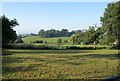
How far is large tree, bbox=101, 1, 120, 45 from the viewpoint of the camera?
211ft

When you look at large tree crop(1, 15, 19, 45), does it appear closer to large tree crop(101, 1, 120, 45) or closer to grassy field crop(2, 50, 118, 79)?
large tree crop(101, 1, 120, 45)

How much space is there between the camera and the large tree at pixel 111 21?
64.4 m

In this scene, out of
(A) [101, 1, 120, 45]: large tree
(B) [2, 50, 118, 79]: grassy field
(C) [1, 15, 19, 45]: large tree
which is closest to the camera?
(B) [2, 50, 118, 79]: grassy field

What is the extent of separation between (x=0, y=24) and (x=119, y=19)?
29.8 metres

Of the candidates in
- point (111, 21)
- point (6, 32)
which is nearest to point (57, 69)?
point (6, 32)

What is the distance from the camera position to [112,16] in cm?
6650

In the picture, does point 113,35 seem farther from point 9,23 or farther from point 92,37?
point 9,23

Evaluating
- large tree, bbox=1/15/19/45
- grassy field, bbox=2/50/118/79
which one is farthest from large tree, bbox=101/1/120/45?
grassy field, bbox=2/50/118/79

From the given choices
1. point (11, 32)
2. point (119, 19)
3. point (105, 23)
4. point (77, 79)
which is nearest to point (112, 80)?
point (77, 79)

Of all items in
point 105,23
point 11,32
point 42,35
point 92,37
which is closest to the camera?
point 11,32

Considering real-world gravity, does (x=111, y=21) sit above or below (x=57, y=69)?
above

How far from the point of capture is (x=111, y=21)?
65750 mm

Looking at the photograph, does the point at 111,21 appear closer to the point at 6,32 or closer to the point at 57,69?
the point at 6,32

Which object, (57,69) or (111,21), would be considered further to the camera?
(111,21)
